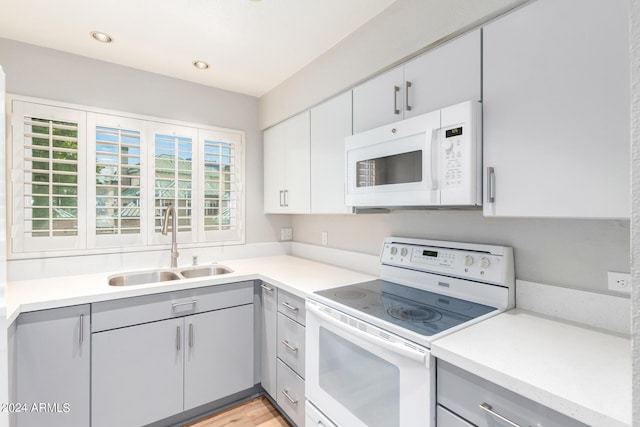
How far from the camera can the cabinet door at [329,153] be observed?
1938mm

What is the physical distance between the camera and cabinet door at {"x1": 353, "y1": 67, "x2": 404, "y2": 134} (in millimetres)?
1574

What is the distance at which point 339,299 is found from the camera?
1.55 metres

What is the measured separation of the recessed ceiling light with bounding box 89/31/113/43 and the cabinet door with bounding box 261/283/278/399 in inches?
71.7

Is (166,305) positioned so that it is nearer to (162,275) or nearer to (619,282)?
(162,275)

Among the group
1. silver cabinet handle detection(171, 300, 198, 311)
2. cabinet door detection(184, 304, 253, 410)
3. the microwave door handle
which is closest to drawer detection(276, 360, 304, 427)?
cabinet door detection(184, 304, 253, 410)

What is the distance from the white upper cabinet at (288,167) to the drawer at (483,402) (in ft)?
4.77

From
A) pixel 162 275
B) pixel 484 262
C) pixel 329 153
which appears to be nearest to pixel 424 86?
pixel 329 153

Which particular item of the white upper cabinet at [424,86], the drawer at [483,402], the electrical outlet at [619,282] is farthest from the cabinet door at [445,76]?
the drawer at [483,402]

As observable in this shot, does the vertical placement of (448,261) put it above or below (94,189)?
below

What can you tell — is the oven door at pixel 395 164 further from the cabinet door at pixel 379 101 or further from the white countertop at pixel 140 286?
the white countertop at pixel 140 286

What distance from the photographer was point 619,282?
3.70 feet

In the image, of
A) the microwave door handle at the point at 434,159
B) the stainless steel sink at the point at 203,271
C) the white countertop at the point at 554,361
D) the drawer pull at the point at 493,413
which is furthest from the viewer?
the stainless steel sink at the point at 203,271

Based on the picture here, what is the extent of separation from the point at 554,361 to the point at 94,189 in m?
2.63

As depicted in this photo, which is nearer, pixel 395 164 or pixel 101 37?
pixel 395 164
